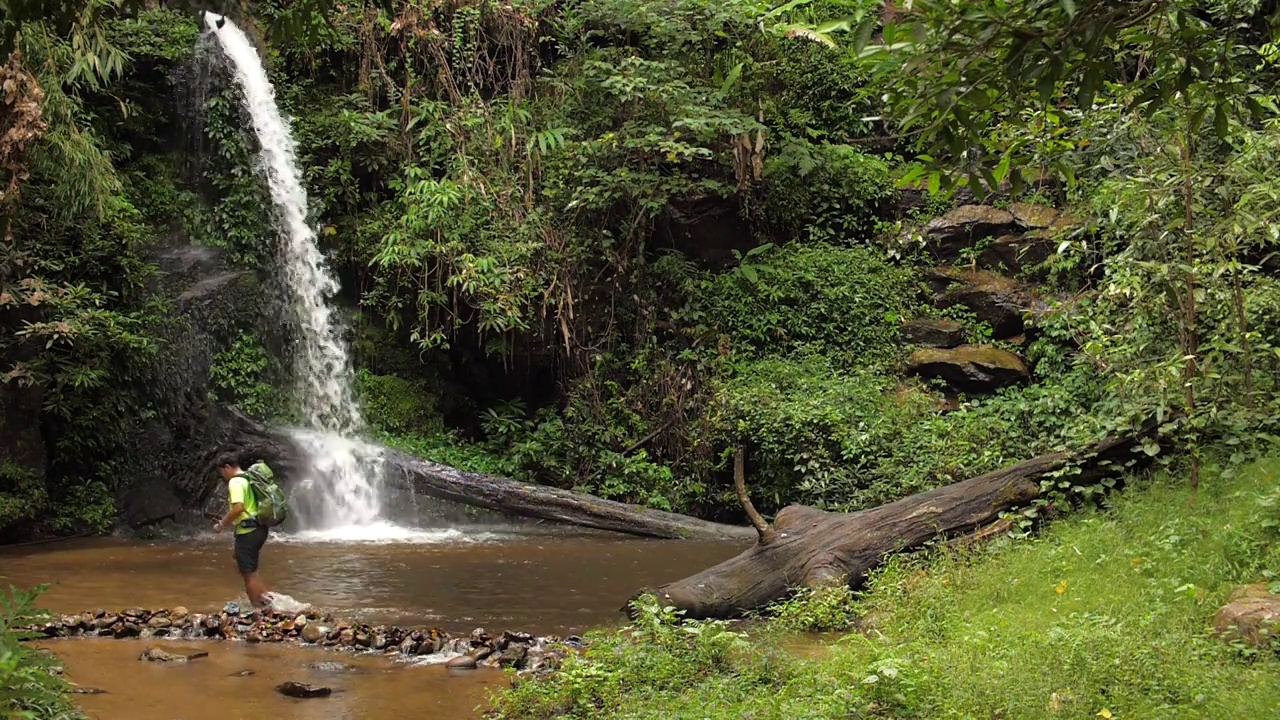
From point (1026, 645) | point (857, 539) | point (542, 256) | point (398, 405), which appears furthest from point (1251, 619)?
point (398, 405)

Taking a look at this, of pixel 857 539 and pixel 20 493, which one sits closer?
pixel 857 539

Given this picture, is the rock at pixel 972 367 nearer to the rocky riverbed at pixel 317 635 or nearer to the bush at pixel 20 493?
the rocky riverbed at pixel 317 635

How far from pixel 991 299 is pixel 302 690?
39.6ft

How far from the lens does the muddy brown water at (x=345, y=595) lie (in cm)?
593

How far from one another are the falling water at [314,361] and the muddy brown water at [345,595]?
4.29 ft

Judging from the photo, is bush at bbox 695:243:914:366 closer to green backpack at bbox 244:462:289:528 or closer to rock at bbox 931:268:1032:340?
rock at bbox 931:268:1032:340

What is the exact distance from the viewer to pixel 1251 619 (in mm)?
4875

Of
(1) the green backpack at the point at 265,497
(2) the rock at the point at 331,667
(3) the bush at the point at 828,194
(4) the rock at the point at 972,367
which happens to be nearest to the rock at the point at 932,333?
(4) the rock at the point at 972,367

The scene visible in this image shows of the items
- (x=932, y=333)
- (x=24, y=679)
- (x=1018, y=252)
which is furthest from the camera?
(x=1018, y=252)

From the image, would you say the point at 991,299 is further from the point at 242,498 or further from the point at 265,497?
the point at 242,498

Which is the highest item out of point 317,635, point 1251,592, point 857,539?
point 1251,592

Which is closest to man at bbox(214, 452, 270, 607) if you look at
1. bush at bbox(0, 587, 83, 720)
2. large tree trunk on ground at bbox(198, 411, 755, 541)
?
bush at bbox(0, 587, 83, 720)

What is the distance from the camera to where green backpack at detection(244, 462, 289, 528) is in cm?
855

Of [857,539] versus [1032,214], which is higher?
[1032,214]
